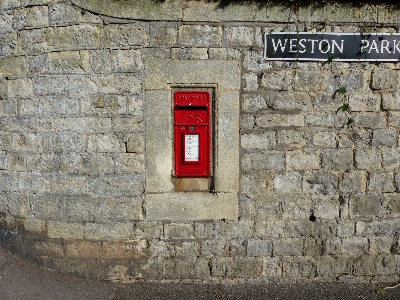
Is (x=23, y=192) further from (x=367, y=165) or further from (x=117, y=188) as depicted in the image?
(x=367, y=165)

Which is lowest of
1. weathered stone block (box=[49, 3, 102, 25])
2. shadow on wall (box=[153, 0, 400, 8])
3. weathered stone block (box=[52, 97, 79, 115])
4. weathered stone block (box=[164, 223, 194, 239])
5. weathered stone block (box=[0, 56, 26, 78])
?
weathered stone block (box=[164, 223, 194, 239])

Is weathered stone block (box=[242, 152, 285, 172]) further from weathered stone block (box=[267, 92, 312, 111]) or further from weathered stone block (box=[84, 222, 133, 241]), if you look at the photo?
weathered stone block (box=[84, 222, 133, 241])

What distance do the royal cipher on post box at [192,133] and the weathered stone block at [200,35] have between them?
1.59 feet

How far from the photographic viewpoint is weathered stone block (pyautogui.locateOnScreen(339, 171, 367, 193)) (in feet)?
13.2

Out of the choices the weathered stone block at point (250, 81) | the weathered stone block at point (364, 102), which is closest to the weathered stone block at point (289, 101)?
the weathered stone block at point (250, 81)

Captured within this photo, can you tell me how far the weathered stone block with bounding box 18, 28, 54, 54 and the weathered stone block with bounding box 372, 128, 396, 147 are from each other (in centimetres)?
347

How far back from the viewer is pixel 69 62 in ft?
12.7

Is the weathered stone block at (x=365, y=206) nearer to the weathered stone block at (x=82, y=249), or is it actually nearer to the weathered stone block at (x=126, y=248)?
the weathered stone block at (x=126, y=248)

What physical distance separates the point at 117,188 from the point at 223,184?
1093 millimetres

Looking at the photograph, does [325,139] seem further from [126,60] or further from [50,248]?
[50,248]

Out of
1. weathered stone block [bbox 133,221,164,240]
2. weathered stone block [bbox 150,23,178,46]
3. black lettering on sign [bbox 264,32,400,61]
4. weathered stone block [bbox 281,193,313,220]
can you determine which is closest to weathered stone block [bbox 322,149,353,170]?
weathered stone block [bbox 281,193,313,220]

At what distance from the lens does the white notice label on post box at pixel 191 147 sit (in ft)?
12.8

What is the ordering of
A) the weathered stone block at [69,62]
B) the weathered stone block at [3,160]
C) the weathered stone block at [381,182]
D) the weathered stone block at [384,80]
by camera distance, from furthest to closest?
the weathered stone block at [3,160], the weathered stone block at [381,182], the weathered stone block at [384,80], the weathered stone block at [69,62]

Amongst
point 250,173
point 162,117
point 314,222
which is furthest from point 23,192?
point 314,222
